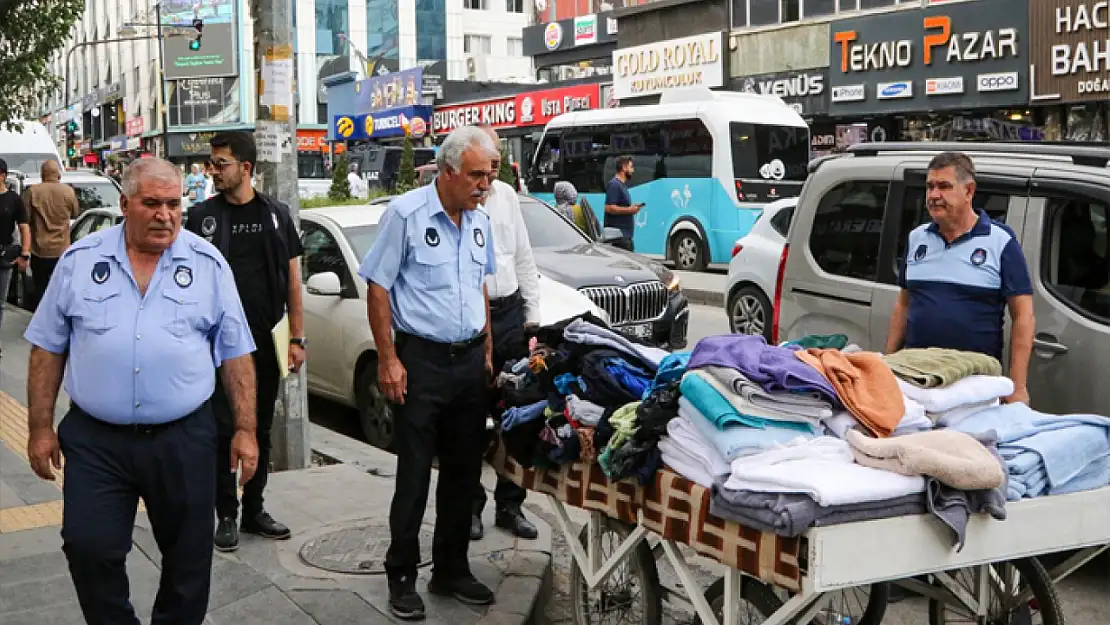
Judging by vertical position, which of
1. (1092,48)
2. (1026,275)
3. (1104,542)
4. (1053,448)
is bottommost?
(1104,542)

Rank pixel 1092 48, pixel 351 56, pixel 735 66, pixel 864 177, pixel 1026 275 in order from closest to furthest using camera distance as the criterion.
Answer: pixel 1026 275
pixel 864 177
pixel 1092 48
pixel 735 66
pixel 351 56

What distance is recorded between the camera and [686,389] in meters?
4.07

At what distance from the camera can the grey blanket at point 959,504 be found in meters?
3.68

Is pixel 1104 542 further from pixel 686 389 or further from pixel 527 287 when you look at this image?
pixel 527 287

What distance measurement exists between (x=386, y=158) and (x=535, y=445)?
134 feet

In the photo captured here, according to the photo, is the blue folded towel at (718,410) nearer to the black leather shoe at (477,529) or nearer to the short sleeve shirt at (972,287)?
the short sleeve shirt at (972,287)

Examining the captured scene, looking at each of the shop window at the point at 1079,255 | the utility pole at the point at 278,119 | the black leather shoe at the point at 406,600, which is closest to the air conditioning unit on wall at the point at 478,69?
the utility pole at the point at 278,119

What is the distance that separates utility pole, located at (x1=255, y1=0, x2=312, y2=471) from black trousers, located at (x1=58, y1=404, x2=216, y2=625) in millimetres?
3398

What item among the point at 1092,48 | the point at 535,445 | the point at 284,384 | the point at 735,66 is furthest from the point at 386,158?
the point at 535,445

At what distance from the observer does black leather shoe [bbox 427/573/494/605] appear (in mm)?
5293

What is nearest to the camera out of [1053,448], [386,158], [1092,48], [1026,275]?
[1053,448]

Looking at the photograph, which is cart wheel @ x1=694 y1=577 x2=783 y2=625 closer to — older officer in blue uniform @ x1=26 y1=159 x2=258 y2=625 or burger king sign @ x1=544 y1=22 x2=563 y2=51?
older officer in blue uniform @ x1=26 y1=159 x2=258 y2=625

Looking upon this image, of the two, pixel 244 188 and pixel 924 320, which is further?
pixel 244 188

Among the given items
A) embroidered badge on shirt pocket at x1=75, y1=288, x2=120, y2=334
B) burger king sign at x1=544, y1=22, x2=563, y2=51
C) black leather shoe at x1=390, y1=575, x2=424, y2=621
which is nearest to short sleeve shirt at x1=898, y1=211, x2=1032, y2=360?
black leather shoe at x1=390, y1=575, x2=424, y2=621
